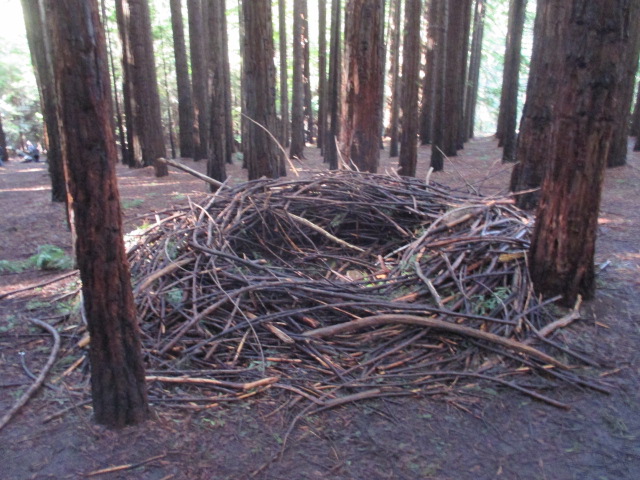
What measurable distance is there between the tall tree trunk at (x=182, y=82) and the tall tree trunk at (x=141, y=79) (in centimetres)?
168

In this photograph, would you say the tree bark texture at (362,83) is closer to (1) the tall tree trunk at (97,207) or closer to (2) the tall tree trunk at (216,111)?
(2) the tall tree trunk at (216,111)

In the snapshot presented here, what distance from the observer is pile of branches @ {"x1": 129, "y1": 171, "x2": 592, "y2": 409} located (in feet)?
12.5

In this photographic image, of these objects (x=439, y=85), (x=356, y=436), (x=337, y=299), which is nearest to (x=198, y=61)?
(x=439, y=85)

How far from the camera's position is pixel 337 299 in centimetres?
457

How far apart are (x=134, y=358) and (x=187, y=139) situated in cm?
1847

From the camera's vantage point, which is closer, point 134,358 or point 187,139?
point 134,358

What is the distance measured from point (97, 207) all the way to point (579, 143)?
3765mm

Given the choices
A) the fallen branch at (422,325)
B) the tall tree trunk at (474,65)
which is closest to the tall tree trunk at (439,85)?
the fallen branch at (422,325)

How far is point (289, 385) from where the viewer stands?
366 centimetres

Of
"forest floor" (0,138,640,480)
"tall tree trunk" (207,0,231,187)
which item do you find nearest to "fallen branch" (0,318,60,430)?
"forest floor" (0,138,640,480)

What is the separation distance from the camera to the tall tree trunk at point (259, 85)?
30.2 ft

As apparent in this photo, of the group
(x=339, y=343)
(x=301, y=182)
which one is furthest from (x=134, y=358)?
(x=301, y=182)

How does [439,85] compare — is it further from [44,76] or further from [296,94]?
[44,76]

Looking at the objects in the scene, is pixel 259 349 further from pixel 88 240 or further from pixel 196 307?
pixel 88 240
